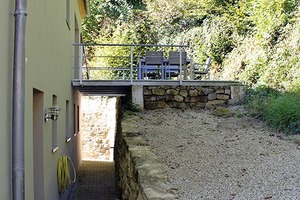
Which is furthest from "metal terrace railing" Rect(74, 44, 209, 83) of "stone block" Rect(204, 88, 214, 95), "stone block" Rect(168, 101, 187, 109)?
"stone block" Rect(204, 88, 214, 95)

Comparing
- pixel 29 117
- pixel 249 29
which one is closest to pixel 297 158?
pixel 29 117

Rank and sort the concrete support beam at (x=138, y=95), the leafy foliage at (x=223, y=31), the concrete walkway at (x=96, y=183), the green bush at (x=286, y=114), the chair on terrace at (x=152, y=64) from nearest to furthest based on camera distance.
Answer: the green bush at (x=286, y=114), the concrete walkway at (x=96, y=183), the concrete support beam at (x=138, y=95), the leafy foliage at (x=223, y=31), the chair on terrace at (x=152, y=64)

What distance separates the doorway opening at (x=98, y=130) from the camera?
1767cm

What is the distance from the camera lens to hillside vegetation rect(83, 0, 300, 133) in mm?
9922

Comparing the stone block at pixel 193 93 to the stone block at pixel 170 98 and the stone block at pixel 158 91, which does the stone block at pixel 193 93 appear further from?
the stone block at pixel 158 91

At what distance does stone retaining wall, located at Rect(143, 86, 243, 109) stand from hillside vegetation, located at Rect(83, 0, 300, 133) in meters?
0.60

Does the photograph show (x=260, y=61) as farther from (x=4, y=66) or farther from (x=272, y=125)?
(x=4, y=66)

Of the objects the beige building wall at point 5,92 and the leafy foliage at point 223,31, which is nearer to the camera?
the beige building wall at point 5,92

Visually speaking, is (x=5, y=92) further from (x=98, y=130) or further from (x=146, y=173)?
(x=98, y=130)

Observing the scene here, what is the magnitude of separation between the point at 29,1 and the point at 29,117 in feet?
4.32

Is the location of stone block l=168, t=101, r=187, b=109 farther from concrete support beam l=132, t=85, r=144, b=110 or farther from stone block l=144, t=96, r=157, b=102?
concrete support beam l=132, t=85, r=144, b=110

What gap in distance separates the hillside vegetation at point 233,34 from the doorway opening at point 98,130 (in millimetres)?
4619

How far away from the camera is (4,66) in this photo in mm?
3312

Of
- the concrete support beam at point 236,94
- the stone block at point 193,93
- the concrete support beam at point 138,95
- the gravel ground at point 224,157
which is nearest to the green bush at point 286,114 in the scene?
the gravel ground at point 224,157
